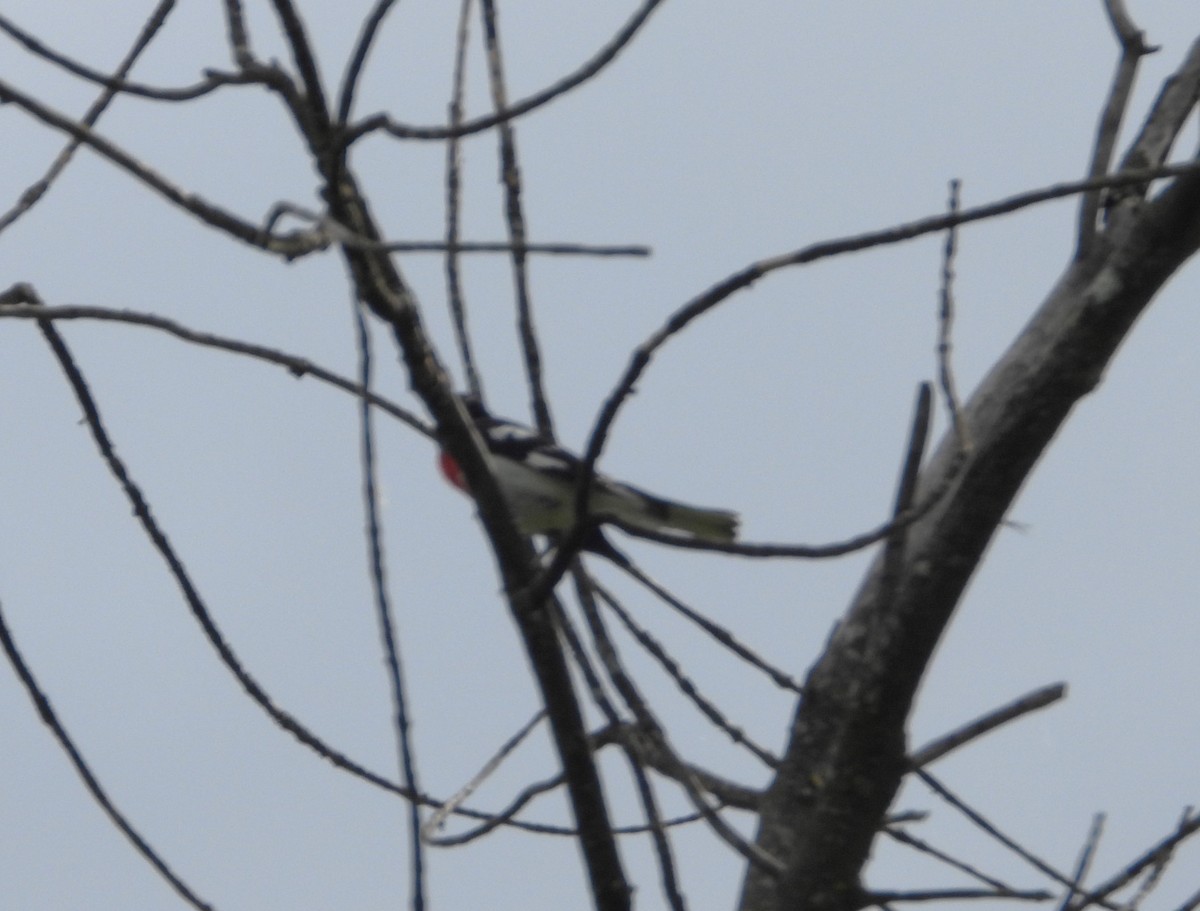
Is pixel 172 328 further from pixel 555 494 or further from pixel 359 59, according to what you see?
pixel 555 494

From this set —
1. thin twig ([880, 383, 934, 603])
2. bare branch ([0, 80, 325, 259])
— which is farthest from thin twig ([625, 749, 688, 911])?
bare branch ([0, 80, 325, 259])

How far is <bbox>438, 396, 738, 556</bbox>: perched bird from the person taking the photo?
13.8ft

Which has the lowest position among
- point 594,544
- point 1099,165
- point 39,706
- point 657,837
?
point 657,837

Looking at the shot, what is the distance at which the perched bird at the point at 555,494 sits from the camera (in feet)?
13.8

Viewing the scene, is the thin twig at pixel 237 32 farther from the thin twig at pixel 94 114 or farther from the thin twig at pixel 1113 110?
the thin twig at pixel 1113 110

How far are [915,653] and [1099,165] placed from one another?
103cm

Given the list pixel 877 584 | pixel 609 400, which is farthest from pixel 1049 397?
pixel 609 400

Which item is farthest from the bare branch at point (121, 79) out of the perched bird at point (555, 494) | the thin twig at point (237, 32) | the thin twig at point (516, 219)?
the perched bird at point (555, 494)

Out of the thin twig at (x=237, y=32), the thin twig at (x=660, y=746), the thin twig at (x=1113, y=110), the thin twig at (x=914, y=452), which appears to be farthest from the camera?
the thin twig at (x=1113, y=110)

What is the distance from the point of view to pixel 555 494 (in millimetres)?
4715

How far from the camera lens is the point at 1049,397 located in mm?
2541

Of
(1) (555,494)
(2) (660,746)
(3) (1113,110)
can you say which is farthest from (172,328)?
(1) (555,494)

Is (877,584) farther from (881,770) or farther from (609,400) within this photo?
(609,400)

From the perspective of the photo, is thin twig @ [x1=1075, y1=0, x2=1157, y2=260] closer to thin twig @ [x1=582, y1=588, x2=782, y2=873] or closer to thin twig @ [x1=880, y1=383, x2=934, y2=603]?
thin twig @ [x1=880, y1=383, x2=934, y2=603]
